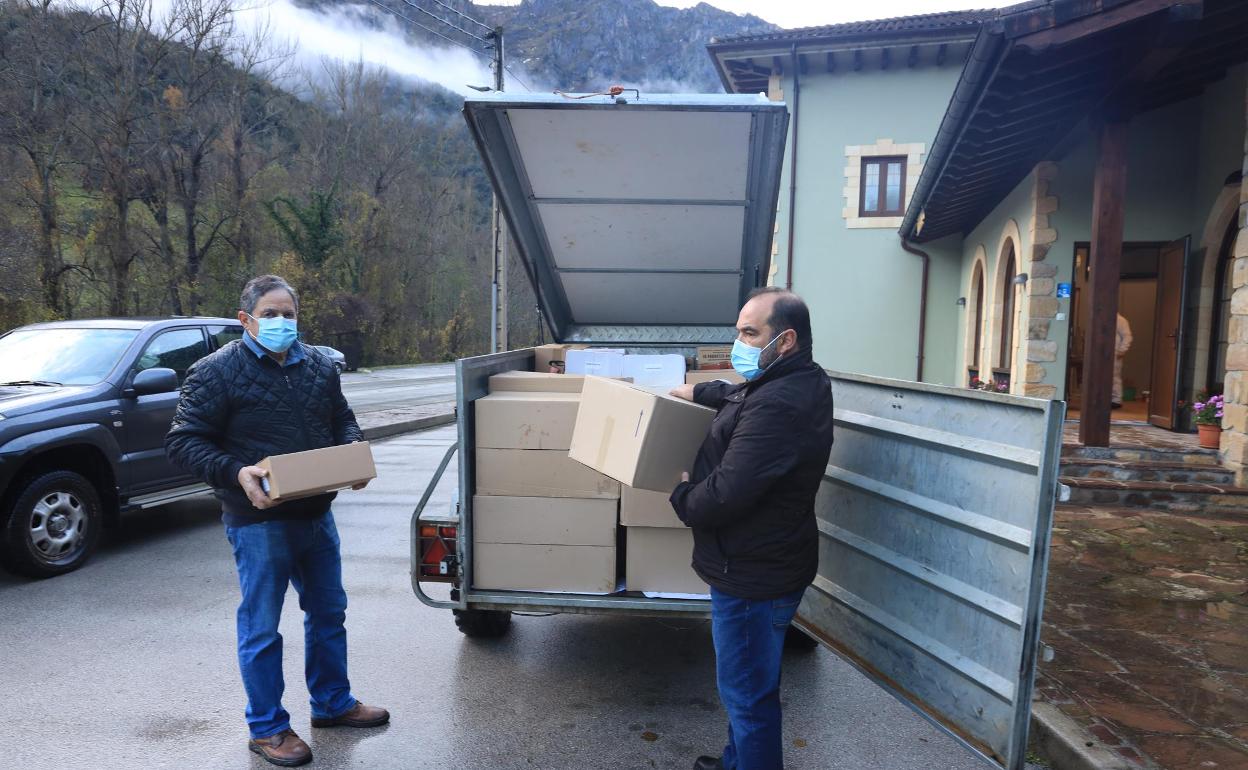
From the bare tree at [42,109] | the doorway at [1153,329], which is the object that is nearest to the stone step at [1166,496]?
the doorway at [1153,329]

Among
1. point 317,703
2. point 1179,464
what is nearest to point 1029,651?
point 317,703

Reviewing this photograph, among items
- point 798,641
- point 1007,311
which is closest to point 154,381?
point 798,641

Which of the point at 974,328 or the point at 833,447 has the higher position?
the point at 974,328

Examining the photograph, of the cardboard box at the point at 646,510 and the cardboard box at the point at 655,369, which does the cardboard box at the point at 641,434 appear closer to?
the cardboard box at the point at 646,510

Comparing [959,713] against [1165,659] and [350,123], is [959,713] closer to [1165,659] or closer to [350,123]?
[1165,659]

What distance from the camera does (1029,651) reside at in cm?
210

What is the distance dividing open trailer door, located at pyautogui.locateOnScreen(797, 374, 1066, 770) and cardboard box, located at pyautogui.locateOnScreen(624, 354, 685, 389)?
2.16 m

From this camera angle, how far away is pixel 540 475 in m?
3.37

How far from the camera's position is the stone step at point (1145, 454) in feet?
25.4

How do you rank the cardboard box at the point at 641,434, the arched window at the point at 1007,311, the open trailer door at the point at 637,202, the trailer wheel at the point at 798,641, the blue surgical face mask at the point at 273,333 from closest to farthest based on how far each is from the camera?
the cardboard box at the point at 641,434
the blue surgical face mask at the point at 273,333
the trailer wheel at the point at 798,641
the open trailer door at the point at 637,202
the arched window at the point at 1007,311

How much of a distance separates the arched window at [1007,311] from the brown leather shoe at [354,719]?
1150cm

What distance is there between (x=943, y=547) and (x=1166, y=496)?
6.68m

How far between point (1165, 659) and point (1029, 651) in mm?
2530

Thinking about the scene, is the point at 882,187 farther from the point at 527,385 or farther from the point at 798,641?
the point at 527,385
